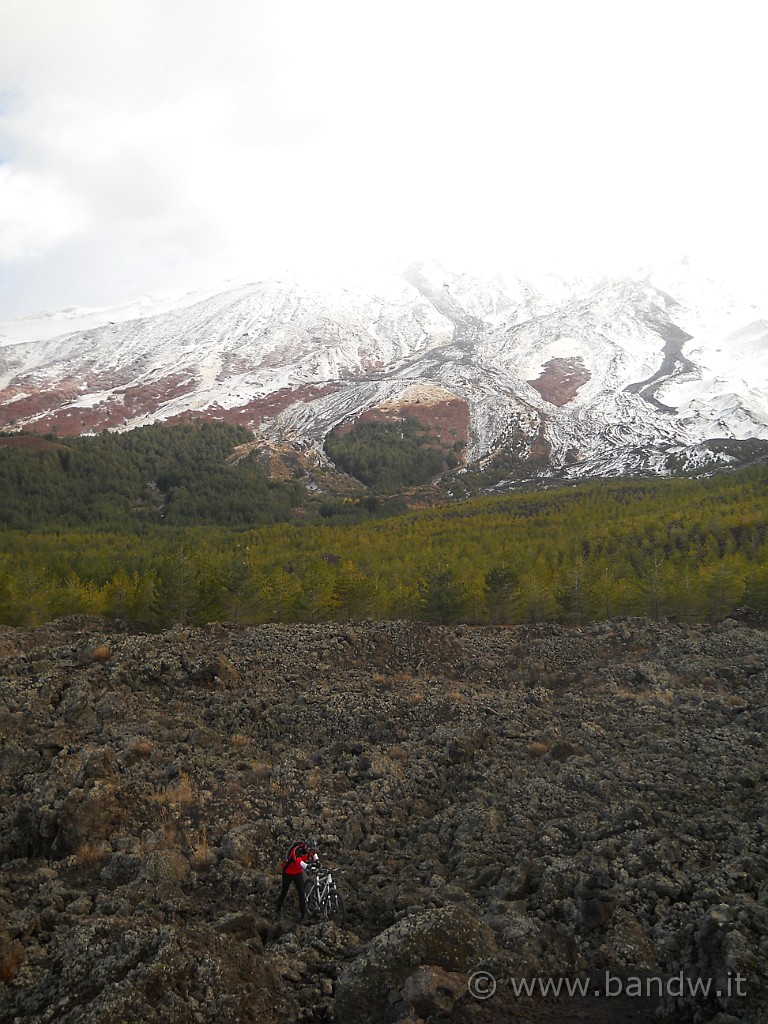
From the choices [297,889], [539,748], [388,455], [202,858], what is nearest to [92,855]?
[202,858]

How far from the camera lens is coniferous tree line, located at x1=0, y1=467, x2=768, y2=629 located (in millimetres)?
46531

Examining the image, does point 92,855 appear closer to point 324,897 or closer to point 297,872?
point 297,872

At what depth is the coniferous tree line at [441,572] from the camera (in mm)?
46531

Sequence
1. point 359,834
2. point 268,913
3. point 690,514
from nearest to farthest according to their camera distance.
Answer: point 268,913, point 359,834, point 690,514

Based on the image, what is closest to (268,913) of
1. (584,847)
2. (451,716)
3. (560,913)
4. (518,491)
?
(560,913)

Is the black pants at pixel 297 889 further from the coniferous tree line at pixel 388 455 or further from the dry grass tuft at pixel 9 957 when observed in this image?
the coniferous tree line at pixel 388 455

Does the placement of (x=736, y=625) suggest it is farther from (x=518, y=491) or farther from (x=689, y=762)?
(x=518, y=491)

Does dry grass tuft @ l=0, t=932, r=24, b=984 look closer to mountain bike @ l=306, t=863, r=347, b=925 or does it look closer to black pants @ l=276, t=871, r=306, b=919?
black pants @ l=276, t=871, r=306, b=919

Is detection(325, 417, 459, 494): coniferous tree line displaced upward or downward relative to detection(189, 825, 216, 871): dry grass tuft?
upward

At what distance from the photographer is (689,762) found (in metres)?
17.2

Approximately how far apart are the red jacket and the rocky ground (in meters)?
0.96

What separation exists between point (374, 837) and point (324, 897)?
3.50 meters

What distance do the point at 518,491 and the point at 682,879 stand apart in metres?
135

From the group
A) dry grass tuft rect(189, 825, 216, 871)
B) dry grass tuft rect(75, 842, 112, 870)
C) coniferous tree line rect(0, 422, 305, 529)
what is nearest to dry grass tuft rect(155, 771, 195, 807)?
dry grass tuft rect(189, 825, 216, 871)
